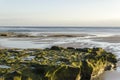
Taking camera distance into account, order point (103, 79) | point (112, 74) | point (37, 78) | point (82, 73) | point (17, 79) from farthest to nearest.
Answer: point (112, 74) < point (103, 79) < point (82, 73) < point (37, 78) < point (17, 79)

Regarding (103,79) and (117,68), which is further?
(117,68)

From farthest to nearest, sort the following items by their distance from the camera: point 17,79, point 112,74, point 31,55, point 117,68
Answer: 1. point 31,55
2. point 117,68
3. point 112,74
4. point 17,79

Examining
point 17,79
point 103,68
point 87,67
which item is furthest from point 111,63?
point 17,79

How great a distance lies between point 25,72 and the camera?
13.7m

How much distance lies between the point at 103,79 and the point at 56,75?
4.95 metres

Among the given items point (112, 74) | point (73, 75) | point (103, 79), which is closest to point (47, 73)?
point (73, 75)

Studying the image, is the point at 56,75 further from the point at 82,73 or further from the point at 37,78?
the point at 82,73

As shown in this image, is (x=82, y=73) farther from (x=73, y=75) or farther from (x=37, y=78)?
(x=37, y=78)

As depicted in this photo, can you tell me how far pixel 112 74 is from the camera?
19.1 metres

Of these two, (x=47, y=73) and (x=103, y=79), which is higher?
(x=47, y=73)

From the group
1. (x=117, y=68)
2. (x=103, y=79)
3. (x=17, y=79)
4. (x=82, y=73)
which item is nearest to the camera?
(x=17, y=79)

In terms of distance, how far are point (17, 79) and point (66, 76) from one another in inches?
140

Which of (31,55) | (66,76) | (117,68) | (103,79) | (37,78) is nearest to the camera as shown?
(37,78)

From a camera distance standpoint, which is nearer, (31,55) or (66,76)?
(66,76)
